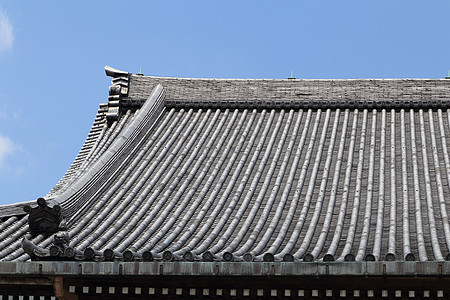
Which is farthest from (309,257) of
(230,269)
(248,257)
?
(230,269)

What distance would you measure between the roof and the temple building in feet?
0.10

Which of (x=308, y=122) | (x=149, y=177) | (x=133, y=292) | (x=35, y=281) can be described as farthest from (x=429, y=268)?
(x=308, y=122)

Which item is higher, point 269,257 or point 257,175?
point 257,175

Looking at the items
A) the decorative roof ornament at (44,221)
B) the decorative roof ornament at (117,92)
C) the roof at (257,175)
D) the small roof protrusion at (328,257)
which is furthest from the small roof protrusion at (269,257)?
the decorative roof ornament at (117,92)

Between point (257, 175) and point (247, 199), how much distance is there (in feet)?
3.16

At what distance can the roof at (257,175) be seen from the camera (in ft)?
33.7

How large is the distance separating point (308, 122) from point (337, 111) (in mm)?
689

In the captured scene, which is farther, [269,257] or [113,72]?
[113,72]

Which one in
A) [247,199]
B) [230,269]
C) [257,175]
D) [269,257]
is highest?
[257,175]

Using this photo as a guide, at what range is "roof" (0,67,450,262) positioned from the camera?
1028 cm

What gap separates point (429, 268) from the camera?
28.8 ft

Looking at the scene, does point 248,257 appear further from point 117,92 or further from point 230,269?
point 117,92

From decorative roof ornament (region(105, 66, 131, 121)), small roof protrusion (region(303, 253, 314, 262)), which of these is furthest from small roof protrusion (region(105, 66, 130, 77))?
small roof protrusion (region(303, 253, 314, 262))

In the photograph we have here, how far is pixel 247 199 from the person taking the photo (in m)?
11.9
